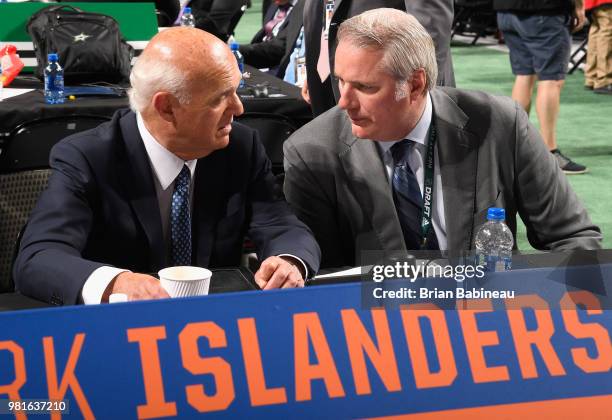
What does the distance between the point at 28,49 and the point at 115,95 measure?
2.96ft

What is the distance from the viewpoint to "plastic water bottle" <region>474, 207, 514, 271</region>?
236 cm

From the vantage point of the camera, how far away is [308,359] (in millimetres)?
1705

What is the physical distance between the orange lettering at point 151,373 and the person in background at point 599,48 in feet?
26.7

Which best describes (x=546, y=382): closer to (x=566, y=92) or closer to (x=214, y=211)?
(x=214, y=211)

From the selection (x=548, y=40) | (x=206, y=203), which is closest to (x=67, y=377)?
(x=206, y=203)

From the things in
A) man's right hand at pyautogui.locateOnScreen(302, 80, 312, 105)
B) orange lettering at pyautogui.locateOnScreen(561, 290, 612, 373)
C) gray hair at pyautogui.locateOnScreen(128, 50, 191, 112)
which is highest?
gray hair at pyautogui.locateOnScreen(128, 50, 191, 112)

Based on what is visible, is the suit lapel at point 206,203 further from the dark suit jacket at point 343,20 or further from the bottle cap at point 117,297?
the dark suit jacket at point 343,20

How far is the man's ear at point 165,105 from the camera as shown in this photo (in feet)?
8.43

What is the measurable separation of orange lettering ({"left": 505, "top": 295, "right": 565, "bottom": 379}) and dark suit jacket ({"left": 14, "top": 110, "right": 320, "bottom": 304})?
2.82ft

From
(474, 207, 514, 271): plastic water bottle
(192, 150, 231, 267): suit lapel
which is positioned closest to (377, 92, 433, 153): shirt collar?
(474, 207, 514, 271): plastic water bottle

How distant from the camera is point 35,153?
3.86 meters

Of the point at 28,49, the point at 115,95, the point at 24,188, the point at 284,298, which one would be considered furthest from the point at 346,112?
the point at 28,49

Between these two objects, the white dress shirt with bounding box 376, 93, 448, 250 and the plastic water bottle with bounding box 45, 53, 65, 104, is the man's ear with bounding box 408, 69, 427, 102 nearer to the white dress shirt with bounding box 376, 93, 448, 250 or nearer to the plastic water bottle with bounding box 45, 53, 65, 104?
the white dress shirt with bounding box 376, 93, 448, 250

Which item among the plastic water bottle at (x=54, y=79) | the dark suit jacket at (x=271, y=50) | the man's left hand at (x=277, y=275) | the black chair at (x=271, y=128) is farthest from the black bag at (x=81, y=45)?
the man's left hand at (x=277, y=275)
